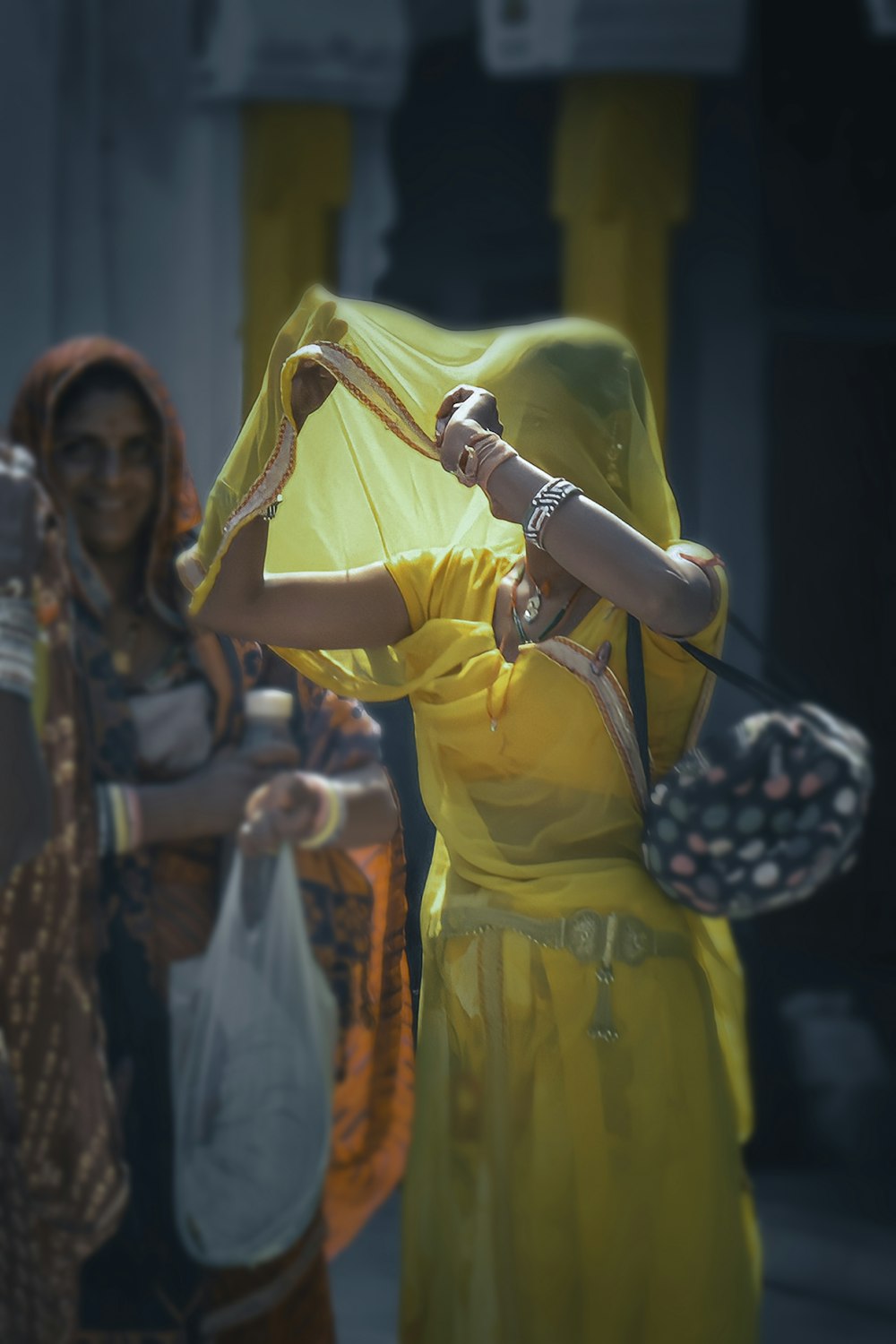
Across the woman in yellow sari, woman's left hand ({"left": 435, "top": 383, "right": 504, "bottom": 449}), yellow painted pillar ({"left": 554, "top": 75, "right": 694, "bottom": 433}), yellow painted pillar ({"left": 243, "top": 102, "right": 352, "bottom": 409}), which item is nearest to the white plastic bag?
the woman in yellow sari

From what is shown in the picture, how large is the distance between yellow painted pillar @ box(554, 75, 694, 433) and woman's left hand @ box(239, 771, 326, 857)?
1.34 metres

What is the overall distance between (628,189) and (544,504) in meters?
2.35

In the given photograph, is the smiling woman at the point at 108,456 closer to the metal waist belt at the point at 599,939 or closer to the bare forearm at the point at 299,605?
the bare forearm at the point at 299,605

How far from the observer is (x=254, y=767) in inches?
113

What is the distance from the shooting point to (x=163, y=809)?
279cm

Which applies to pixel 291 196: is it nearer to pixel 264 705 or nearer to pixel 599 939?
pixel 264 705

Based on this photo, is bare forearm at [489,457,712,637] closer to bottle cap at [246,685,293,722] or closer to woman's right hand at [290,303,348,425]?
woman's right hand at [290,303,348,425]

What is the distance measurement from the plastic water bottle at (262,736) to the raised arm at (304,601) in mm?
1020

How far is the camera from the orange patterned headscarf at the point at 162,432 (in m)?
2.88

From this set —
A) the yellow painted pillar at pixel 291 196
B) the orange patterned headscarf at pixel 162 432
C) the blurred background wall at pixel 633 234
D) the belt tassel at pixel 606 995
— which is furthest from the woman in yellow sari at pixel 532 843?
the yellow painted pillar at pixel 291 196

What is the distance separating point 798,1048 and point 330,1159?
140 cm

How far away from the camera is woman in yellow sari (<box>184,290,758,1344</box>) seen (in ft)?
5.78

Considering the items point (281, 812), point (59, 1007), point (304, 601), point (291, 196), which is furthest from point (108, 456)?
point (291, 196)

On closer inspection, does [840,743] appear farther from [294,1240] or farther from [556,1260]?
[294,1240]
